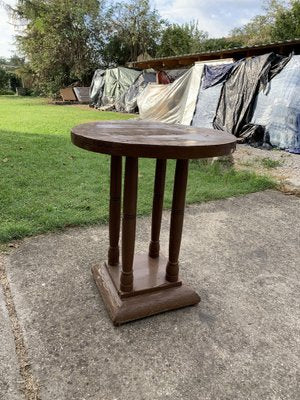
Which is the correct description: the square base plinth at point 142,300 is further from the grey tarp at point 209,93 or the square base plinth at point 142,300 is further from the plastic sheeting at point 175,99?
the plastic sheeting at point 175,99

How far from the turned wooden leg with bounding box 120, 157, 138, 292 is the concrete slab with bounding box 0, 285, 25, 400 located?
21.8 inches

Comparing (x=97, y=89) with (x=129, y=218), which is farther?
(x=97, y=89)

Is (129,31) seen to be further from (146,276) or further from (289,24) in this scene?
(146,276)

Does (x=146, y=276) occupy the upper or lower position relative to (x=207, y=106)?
lower

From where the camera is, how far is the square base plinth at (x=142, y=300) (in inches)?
60.0

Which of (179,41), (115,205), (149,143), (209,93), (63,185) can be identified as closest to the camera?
(149,143)

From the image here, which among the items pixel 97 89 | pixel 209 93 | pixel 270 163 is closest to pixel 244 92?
pixel 209 93

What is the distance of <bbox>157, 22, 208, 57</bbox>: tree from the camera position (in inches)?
835

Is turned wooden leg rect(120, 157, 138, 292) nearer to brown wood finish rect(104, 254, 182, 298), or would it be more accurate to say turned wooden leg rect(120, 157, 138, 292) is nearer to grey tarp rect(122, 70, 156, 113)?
brown wood finish rect(104, 254, 182, 298)

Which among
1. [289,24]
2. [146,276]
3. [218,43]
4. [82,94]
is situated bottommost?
[146,276]

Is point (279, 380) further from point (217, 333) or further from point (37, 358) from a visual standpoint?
point (37, 358)

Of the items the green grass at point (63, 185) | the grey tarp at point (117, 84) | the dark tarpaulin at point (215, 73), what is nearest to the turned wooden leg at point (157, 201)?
the green grass at point (63, 185)

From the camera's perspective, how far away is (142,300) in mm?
1591

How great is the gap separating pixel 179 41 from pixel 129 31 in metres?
A: 4.03
